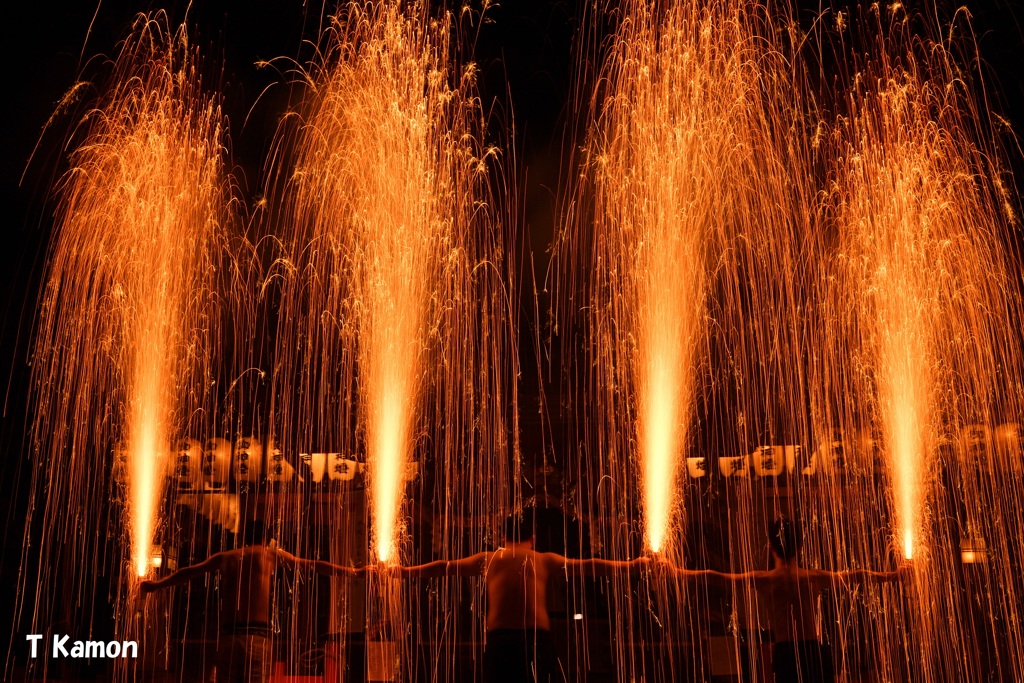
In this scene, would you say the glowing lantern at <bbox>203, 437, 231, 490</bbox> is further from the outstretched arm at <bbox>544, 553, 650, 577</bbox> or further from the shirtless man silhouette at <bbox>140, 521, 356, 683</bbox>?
the outstretched arm at <bbox>544, 553, 650, 577</bbox>

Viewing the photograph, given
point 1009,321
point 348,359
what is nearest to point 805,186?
point 1009,321

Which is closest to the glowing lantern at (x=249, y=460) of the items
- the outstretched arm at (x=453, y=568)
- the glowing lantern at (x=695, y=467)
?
the glowing lantern at (x=695, y=467)

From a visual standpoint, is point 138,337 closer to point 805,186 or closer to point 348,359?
point 348,359

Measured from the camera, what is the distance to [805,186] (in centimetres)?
1177

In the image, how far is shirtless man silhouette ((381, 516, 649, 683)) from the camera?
7.53 m

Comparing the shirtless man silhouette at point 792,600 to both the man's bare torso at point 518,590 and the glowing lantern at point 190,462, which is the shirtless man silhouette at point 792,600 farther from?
the glowing lantern at point 190,462

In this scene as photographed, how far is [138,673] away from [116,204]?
6185mm

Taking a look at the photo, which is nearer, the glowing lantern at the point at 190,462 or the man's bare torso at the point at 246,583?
the man's bare torso at the point at 246,583

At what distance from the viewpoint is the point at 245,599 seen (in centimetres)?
853

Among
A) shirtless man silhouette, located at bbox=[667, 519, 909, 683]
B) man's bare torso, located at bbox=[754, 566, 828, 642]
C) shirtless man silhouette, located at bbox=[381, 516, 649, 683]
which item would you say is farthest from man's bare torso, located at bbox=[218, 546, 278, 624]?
man's bare torso, located at bbox=[754, 566, 828, 642]

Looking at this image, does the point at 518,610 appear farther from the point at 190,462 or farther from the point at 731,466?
the point at 190,462

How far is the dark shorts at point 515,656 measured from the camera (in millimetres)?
7504

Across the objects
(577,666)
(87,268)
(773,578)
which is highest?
(87,268)

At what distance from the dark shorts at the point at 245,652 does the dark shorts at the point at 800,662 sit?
4.71 metres
